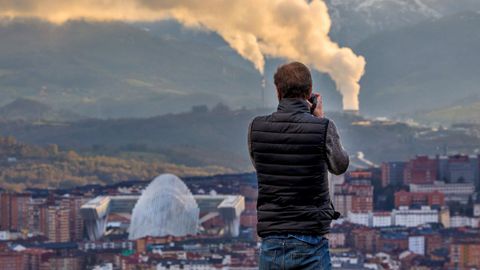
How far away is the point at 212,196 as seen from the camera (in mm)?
43500

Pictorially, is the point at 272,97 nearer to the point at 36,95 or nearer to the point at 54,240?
the point at 36,95

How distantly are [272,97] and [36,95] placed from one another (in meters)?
8.52

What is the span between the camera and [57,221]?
41344mm

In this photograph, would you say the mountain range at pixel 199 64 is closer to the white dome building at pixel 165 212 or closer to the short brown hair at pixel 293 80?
the white dome building at pixel 165 212

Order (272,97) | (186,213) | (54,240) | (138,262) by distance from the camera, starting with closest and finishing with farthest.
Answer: (138,262) < (54,240) < (186,213) < (272,97)

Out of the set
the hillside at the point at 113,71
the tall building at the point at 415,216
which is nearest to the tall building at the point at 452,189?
the tall building at the point at 415,216

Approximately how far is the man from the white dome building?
37.8 metres

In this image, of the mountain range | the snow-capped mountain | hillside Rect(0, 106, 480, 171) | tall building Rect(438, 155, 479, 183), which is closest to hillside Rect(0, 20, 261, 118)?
the mountain range

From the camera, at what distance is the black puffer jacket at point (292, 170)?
10.9 ft

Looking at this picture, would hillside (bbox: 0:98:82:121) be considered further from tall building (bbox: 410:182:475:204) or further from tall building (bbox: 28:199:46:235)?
tall building (bbox: 410:182:475:204)

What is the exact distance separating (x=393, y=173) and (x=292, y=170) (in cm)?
4262

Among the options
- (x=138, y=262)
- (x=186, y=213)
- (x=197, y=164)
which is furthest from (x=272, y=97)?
(x=138, y=262)

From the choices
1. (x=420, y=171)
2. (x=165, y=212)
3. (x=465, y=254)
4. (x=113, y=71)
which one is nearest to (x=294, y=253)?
(x=465, y=254)

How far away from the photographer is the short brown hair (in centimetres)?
332
